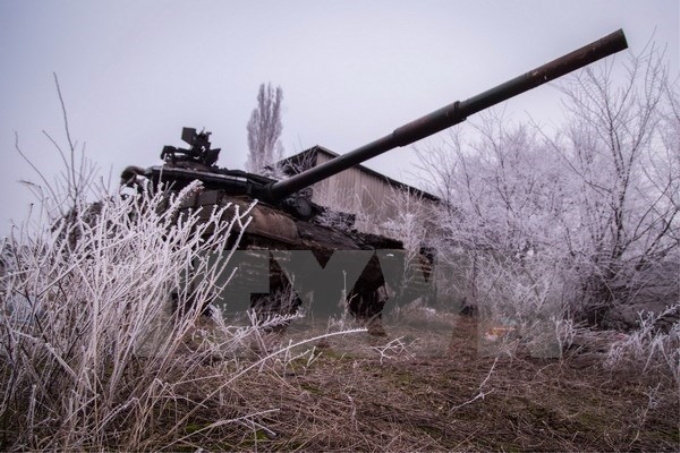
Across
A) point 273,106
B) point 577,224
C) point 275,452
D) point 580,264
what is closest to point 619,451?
point 275,452

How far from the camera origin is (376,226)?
46.2 feet

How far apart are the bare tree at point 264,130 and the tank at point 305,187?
46.8 ft

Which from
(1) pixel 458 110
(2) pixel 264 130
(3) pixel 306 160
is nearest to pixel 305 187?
(1) pixel 458 110

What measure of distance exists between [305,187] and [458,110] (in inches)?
96.4

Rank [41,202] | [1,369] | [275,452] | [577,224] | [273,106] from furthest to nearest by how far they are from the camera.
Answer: [273,106]
[577,224]
[1,369]
[41,202]
[275,452]

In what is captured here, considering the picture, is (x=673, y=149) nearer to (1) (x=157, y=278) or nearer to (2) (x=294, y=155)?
(1) (x=157, y=278)

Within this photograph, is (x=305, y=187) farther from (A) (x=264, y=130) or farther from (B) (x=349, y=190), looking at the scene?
(A) (x=264, y=130)

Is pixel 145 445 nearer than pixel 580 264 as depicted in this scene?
Yes

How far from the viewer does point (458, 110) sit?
411 centimetres

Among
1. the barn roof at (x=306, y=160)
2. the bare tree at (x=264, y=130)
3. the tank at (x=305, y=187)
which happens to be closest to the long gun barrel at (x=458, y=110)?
the tank at (x=305, y=187)

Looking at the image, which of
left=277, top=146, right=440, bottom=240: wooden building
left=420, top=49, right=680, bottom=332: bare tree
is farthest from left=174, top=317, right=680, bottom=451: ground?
left=277, top=146, right=440, bottom=240: wooden building

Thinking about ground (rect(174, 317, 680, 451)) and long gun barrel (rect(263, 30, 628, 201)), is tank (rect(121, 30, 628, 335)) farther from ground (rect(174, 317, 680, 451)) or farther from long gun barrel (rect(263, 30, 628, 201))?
ground (rect(174, 317, 680, 451))

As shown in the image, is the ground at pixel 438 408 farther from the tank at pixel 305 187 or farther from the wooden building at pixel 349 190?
the wooden building at pixel 349 190

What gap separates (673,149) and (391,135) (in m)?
3.09
